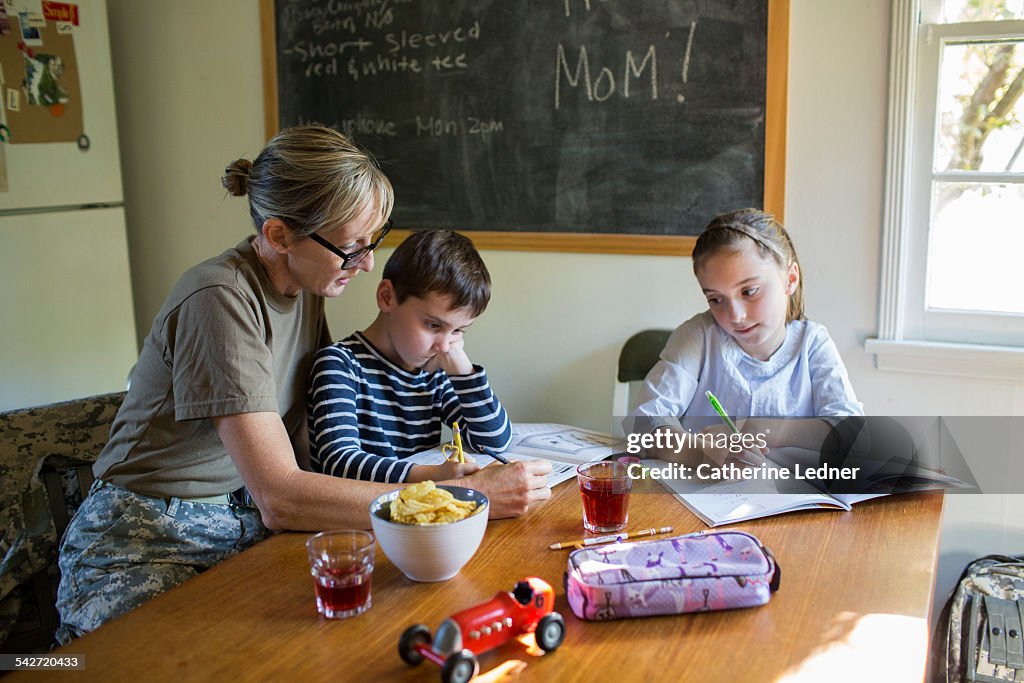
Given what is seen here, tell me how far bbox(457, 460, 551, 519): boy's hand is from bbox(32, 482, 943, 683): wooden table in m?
0.07

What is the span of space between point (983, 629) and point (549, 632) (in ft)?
4.14

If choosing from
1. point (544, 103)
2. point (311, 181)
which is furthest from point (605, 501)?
point (544, 103)

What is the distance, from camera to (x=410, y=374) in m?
1.80

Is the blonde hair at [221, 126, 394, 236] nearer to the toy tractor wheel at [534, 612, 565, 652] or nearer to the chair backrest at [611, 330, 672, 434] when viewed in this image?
the toy tractor wheel at [534, 612, 565, 652]

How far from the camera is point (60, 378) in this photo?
9.27 feet

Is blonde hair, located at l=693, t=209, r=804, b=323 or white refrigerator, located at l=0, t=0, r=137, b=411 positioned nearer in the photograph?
blonde hair, located at l=693, t=209, r=804, b=323

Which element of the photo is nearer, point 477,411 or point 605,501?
point 605,501

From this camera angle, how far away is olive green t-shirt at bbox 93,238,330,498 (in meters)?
1.40

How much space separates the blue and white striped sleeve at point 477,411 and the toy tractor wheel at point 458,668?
0.91 m

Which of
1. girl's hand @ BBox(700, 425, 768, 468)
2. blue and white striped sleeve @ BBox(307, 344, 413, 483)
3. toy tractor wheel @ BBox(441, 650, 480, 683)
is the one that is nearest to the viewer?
toy tractor wheel @ BBox(441, 650, 480, 683)

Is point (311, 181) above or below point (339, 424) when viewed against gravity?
above

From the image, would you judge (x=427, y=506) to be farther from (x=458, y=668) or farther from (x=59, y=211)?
(x=59, y=211)

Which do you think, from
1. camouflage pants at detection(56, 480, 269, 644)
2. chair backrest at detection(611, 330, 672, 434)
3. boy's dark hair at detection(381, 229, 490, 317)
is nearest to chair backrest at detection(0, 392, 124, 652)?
camouflage pants at detection(56, 480, 269, 644)

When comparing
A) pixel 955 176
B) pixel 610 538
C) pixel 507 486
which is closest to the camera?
pixel 610 538
